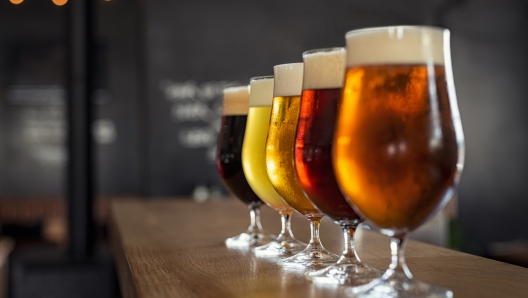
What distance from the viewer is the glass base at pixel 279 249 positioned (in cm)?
97

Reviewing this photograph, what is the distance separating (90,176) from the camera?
2.52 m

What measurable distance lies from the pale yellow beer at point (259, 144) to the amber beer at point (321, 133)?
204 mm

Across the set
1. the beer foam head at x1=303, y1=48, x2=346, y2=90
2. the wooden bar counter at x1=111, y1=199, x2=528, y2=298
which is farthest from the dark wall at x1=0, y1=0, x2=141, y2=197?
the beer foam head at x1=303, y1=48, x2=346, y2=90

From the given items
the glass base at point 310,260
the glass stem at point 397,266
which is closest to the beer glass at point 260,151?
the glass base at point 310,260

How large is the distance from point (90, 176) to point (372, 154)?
2015 mm

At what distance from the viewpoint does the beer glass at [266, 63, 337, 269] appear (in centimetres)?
89

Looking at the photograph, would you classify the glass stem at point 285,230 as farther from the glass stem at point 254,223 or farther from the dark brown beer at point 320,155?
the dark brown beer at point 320,155

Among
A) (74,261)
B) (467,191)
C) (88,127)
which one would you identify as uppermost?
(88,127)

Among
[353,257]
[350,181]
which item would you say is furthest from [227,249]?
[350,181]

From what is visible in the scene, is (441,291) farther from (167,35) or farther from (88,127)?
(167,35)

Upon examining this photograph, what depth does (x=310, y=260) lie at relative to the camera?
2.87 feet

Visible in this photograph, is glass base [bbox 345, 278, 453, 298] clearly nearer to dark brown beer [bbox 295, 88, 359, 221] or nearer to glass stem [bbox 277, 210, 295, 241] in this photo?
dark brown beer [bbox 295, 88, 359, 221]

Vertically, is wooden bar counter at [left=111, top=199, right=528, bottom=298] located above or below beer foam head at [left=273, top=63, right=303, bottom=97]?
below

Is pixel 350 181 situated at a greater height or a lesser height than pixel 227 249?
greater
